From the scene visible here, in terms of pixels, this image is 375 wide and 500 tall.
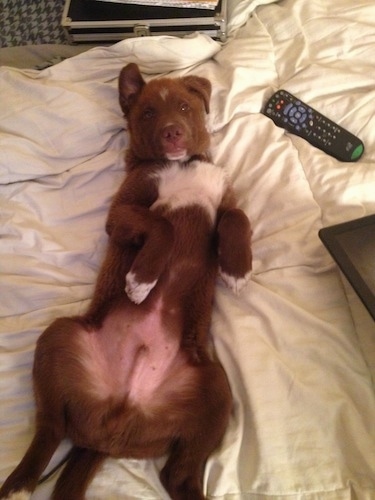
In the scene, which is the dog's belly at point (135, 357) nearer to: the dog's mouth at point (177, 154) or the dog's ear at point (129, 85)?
the dog's mouth at point (177, 154)

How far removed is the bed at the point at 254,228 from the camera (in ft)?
3.84

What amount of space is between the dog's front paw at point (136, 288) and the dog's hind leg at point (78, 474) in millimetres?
403

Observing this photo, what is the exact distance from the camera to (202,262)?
4.61 ft

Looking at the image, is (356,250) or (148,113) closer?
(356,250)

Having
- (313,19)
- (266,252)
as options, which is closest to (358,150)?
(266,252)

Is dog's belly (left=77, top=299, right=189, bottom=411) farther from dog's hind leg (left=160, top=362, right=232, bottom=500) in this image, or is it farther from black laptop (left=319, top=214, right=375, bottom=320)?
black laptop (left=319, top=214, right=375, bottom=320)

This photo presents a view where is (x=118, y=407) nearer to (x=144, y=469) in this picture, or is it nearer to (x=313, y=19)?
(x=144, y=469)

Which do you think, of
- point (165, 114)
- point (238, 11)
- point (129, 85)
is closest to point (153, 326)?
point (165, 114)

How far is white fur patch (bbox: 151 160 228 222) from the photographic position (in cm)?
146

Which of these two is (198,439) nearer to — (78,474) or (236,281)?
(78,474)

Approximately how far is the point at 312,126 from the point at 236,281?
2.10 ft

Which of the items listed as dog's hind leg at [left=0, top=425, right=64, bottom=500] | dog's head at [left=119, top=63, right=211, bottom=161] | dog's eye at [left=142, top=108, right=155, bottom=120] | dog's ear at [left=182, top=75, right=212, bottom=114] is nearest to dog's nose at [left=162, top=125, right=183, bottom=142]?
dog's head at [left=119, top=63, right=211, bottom=161]

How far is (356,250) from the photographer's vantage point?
3.95ft

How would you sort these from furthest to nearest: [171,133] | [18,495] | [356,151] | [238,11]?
[238,11], [356,151], [171,133], [18,495]
